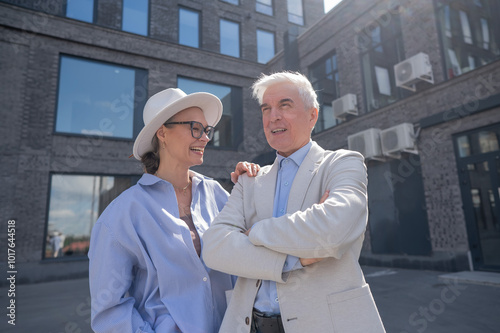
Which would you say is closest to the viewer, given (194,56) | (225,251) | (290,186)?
(225,251)

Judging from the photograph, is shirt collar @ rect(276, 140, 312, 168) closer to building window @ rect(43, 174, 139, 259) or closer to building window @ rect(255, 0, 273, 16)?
building window @ rect(43, 174, 139, 259)

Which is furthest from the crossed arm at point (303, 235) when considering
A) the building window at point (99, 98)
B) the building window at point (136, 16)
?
the building window at point (136, 16)

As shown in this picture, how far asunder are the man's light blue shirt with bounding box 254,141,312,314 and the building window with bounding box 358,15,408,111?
9.54m

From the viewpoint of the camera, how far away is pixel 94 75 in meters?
12.2

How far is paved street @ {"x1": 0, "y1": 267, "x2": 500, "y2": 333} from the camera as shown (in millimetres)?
4473

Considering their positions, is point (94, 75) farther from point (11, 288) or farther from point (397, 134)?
point (397, 134)

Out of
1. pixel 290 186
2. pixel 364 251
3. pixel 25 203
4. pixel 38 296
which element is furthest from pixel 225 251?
pixel 25 203

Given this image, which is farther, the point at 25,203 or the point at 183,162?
the point at 25,203

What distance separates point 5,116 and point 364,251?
13104mm

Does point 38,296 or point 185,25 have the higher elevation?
point 185,25

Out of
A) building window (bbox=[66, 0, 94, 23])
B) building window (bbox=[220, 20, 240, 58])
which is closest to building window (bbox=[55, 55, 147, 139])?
building window (bbox=[66, 0, 94, 23])

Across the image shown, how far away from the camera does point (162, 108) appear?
212 centimetres

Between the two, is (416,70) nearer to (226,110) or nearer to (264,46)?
(226,110)

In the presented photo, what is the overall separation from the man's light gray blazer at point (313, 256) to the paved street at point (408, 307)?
3.75 metres
